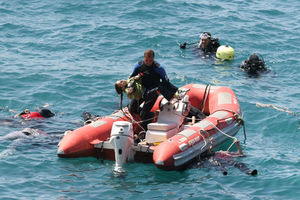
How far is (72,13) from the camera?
2070 centimetres

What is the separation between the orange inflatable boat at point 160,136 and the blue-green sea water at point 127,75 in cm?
23

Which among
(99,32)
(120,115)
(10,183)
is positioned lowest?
(10,183)

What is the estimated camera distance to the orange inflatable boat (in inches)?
341

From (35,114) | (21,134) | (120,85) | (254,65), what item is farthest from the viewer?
(254,65)

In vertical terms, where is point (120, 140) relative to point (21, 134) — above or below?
above

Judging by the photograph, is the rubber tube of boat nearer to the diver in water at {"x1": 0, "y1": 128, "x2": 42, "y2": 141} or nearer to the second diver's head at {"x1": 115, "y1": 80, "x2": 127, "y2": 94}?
the second diver's head at {"x1": 115, "y1": 80, "x2": 127, "y2": 94}

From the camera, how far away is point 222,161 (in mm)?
9055

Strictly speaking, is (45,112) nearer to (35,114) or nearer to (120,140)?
(35,114)

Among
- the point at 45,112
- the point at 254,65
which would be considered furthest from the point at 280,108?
the point at 45,112

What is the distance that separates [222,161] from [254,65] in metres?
6.42

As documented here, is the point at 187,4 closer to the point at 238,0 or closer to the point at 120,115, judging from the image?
the point at 238,0

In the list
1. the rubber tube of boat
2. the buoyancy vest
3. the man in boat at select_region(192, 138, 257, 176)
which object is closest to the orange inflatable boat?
the rubber tube of boat

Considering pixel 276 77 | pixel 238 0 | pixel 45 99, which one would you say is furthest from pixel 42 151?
pixel 238 0

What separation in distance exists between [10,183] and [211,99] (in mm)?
4992
